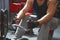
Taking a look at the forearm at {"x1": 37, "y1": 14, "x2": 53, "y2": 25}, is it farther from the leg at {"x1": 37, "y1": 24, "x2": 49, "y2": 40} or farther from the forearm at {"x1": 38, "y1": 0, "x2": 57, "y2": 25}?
the leg at {"x1": 37, "y1": 24, "x2": 49, "y2": 40}

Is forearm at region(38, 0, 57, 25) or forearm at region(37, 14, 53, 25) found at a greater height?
forearm at region(38, 0, 57, 25)

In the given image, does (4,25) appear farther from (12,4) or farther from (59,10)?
(59,10)

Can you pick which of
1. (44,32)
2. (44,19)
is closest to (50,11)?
(44,19)

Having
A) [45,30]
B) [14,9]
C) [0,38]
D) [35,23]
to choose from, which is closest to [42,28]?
[45,30]

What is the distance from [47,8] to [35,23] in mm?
510

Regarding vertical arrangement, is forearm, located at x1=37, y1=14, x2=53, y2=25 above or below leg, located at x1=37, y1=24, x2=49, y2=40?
above

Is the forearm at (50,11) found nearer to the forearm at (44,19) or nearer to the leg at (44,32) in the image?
the forearm at (44,19)

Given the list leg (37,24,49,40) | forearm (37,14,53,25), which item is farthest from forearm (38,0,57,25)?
leg (37,24,49,40)

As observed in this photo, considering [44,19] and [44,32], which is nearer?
[44,19]

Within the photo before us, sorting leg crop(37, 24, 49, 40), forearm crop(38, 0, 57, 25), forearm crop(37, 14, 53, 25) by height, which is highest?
forearm crop(38, 0, 57, 25)

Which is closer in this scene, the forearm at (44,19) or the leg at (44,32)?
the forearm at (44,19)

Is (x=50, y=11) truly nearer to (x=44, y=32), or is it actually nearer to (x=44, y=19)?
(x=44, y=19)

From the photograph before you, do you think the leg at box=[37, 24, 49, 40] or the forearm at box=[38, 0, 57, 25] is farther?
the leg at box=[37, 24, 49, 40]

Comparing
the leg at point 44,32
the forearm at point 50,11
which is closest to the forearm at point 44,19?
the forearm at point 50,11
